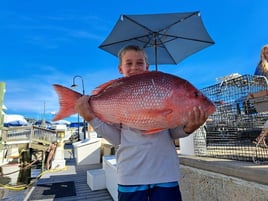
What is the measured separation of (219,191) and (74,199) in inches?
135

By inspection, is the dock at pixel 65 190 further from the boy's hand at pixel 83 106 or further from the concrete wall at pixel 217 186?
the boy's hand at pixel 83 106

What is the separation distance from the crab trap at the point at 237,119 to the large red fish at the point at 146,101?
45.4 inches

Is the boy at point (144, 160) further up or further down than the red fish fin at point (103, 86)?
further down

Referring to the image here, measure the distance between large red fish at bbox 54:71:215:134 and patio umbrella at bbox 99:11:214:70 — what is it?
333cm

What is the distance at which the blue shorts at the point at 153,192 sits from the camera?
117 centimetres

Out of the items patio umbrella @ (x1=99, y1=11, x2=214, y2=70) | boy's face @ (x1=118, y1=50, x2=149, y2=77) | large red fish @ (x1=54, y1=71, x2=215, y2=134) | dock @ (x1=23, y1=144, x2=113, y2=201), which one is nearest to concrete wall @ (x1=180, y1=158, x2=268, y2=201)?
large red fish @ (x1=54, y1=71, x2=215, y2=134)

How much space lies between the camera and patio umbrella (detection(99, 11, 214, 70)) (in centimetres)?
435

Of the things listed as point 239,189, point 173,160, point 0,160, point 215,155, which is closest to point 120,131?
point 173,160

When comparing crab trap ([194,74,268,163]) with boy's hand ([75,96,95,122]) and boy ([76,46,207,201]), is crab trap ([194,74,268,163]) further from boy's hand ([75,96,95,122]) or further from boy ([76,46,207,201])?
boy's hand ([75,96,95,122])

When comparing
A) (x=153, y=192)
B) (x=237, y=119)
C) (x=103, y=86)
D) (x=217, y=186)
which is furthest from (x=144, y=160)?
(x=237, y=119)

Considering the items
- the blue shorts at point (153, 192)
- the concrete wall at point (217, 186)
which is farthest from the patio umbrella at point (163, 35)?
the blue shorts at point (153, 192)

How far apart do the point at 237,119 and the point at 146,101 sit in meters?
1.65

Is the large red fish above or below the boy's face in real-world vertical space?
below

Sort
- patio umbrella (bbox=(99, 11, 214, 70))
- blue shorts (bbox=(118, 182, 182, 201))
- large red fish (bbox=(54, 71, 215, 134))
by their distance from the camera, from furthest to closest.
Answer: patio umbrella (bbox=(99, 11, 214, 70)), blue shorts (bbox=(118, 182, 182, 201)), large red fish (bbox=(54, 71, 215, 134))
